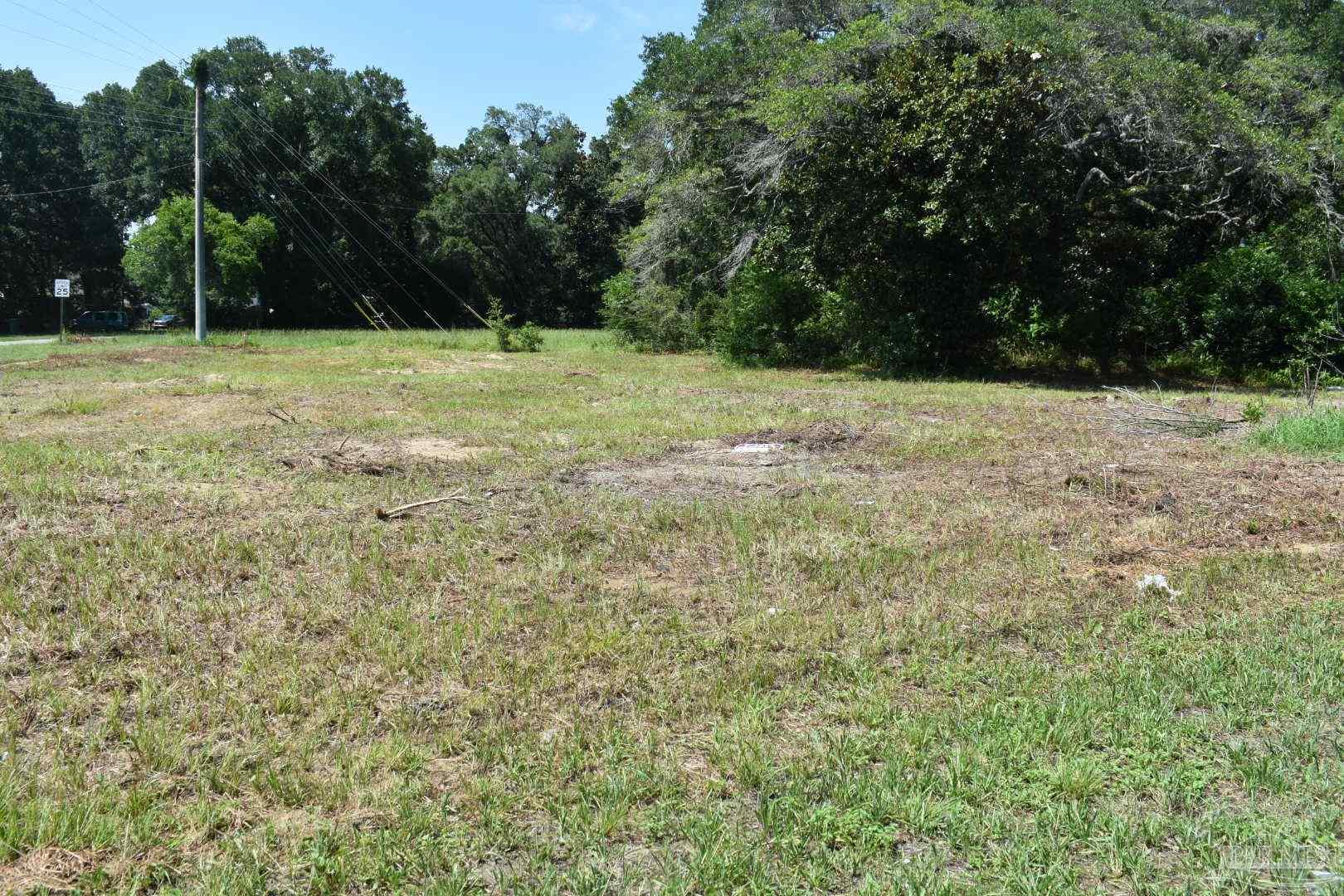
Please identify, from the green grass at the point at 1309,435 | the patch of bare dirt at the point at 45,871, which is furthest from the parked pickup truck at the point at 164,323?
the patch of bare dirt at the point at 45,871

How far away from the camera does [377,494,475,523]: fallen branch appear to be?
6.35m

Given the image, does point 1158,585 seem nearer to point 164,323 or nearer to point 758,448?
point 758,448

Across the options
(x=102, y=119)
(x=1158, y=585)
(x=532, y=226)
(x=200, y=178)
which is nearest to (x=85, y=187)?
(x=102, y=119)

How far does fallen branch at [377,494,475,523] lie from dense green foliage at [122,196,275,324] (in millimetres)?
33521

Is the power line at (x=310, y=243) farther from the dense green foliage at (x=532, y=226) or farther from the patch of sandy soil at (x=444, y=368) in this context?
the patch of sandy soil at (x=444, y=368)

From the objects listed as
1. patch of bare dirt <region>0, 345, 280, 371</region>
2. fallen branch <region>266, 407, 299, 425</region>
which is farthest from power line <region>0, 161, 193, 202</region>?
fallen branch <region>266, 407, 299, 425</region>

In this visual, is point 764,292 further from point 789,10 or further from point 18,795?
point 18,795

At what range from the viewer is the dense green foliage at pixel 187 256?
113ft

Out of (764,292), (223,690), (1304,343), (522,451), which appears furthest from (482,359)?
(223,690)

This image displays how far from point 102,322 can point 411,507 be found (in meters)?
48.5

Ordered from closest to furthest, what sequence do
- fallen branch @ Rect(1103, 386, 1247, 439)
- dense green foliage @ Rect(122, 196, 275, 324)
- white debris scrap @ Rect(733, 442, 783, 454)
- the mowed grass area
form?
1. the mowed grass area
2. white debris scrap @ Rect(733, 442, 783, 454)
3. fallen branch @ Rect(1103, 386, 1247, 439)
4. dense green foliage @ Rect(122, 196, 275, 324)

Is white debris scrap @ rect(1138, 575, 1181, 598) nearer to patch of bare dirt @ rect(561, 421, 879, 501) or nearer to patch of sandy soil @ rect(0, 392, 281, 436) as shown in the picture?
patch of bare dirt @ rect(561, 421, 879, 501)

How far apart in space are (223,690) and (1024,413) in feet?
34.9

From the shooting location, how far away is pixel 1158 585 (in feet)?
16.4
